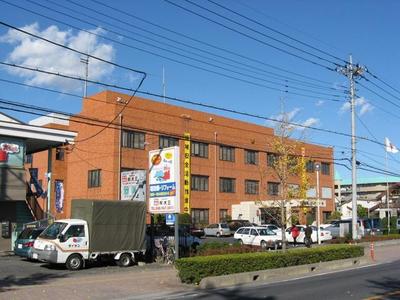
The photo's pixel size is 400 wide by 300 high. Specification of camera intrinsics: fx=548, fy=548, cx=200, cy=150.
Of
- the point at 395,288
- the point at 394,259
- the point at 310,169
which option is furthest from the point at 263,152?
the point at 395,288

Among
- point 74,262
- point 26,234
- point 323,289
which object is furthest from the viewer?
point 26,234

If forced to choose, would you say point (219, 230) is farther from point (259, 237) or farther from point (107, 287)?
point (107, 287)

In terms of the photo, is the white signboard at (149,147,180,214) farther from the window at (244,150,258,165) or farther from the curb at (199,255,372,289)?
the window at (244,150,258,165)

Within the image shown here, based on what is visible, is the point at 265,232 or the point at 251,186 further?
the point at 251,186

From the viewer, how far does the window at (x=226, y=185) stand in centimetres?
6465

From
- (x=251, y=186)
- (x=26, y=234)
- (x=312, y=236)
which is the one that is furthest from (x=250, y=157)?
(x=26, y=234)

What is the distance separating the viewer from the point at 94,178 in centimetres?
5672

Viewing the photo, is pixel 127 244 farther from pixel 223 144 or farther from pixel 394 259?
pixel 223 144

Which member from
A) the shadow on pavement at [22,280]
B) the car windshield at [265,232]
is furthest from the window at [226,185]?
the shadow on pavement at [22,280]

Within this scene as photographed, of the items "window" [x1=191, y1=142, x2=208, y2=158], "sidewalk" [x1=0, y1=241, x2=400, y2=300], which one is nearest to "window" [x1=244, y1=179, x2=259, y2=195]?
"window" [x1=191, y1=142, x2=208, y2=158]

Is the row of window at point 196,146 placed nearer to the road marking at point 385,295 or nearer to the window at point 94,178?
the window at point 94,178

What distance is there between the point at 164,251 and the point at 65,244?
5.10 meters

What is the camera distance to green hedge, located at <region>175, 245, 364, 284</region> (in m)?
17.1

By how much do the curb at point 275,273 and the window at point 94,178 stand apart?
116 ft
